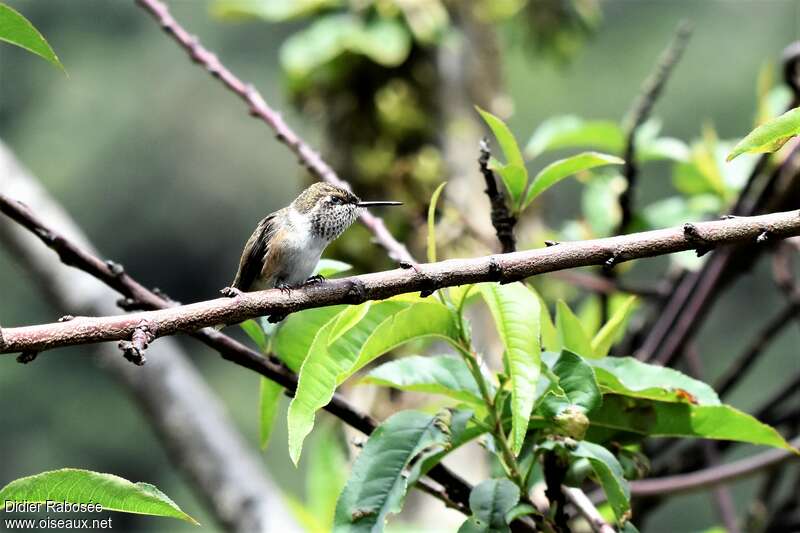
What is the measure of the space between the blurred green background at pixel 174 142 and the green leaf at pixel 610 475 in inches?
512

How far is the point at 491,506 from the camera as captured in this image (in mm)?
1303

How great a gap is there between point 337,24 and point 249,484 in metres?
2.05

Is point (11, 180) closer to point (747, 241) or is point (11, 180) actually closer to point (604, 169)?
point (604, 169)

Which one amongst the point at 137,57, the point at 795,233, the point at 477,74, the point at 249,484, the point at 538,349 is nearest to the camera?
the point at 795,233

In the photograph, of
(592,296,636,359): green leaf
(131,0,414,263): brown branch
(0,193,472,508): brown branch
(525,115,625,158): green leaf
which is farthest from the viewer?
(525,115,625,158): green leaf

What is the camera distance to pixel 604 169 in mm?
3387

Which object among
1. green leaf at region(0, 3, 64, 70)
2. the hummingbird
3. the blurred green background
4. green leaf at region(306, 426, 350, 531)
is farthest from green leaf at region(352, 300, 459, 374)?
the blurred green background

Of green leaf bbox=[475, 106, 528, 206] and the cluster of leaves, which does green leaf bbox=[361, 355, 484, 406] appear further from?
green leaf bbox=[475, 106, 528, 206]

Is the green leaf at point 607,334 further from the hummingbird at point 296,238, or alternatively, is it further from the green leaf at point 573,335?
the hummingbird at point 296,238

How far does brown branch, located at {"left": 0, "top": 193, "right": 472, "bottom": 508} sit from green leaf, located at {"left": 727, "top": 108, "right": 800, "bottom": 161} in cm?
67

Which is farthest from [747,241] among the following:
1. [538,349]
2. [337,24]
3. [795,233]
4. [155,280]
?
[155,280]

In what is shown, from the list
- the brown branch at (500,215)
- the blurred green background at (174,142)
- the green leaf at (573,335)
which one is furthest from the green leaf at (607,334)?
the blurred green background at (174,142)

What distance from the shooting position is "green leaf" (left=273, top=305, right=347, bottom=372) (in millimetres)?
1531

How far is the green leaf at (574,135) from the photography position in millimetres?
2588
